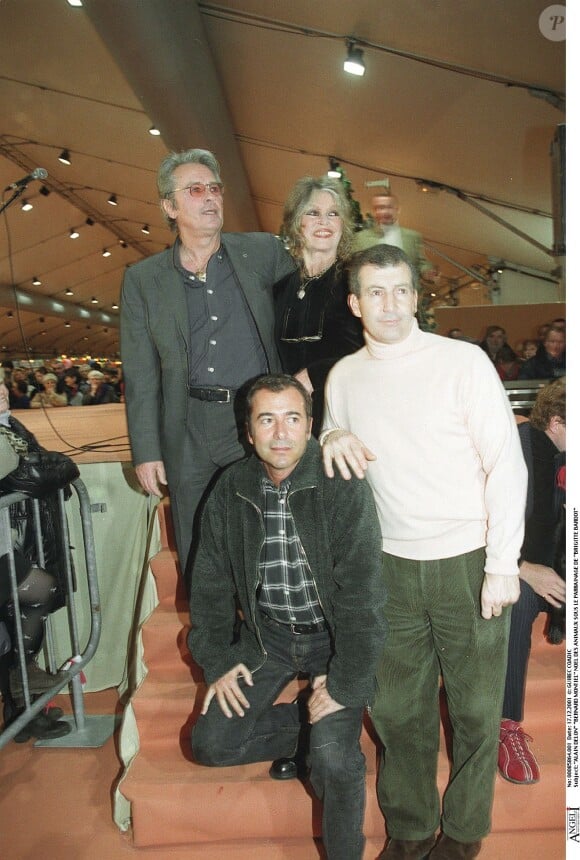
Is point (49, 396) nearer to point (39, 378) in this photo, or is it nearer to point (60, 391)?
point (60, 391)

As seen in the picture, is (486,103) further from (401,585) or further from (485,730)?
(485,730)

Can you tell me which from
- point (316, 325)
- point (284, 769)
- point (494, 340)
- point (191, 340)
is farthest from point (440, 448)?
point (494, 340)

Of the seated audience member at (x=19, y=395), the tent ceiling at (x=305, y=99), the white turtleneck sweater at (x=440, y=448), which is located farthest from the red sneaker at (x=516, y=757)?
the seated audience member at (x=19, y=395)

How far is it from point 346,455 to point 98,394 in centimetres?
742

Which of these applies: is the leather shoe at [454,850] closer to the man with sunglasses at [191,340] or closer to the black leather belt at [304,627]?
the black leather belt at [304,627]

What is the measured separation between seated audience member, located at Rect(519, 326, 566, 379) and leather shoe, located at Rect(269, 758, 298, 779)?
2.44m

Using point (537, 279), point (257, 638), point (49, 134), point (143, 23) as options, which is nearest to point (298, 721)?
point (257, 638)

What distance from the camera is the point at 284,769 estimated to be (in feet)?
6.15

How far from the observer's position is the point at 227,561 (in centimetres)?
177

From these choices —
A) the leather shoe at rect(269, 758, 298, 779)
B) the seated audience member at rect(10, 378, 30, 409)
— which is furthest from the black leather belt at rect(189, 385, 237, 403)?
the seated audience member at rect(10, 378, 30, 409)

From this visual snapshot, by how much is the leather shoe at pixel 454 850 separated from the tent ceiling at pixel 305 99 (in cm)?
214

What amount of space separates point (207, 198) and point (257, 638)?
125cm

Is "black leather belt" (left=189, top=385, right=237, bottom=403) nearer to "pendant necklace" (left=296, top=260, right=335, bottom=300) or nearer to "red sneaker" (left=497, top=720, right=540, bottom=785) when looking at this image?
"pendant necklace" (left=296, top=260, right=335, bottom=300)

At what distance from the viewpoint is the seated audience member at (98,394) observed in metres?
8.34
